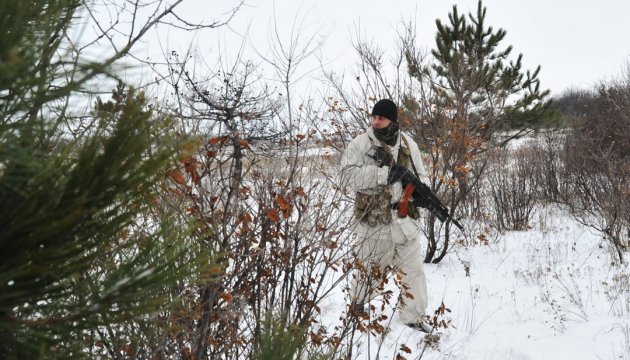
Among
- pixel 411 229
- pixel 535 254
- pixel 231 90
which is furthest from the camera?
pixel 535 254

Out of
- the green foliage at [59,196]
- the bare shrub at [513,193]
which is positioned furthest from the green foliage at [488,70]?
the green foliage at [59,196]

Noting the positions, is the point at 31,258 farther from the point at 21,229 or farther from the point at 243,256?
the point at 243,256

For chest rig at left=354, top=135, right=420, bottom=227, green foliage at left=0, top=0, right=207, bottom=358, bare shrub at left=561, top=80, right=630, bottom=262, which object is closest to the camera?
green foliage at left=0, top=0, right=207, bottom=358

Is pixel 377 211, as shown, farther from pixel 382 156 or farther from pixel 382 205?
pixel 382 156

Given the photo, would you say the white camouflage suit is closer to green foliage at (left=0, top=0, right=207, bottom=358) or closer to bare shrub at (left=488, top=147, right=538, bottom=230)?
green foliage at (left=0, top=0, right=207, bottom=358)

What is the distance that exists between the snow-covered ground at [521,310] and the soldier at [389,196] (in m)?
0.28

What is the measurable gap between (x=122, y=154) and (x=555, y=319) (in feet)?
13.4

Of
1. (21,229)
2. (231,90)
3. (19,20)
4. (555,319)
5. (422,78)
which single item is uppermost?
(422,78)

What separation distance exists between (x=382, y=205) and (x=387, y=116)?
0.65 m

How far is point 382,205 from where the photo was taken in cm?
384

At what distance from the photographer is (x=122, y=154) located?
0.82 metres

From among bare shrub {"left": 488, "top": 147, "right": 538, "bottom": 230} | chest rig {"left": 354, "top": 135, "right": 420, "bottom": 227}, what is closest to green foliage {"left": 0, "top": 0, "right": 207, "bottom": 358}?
chest rig {"left": 354, "top": 135, "right": 420, "bottom": 227}

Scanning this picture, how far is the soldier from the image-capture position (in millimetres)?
3771

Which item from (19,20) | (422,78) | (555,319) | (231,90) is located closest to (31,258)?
(19,20)
